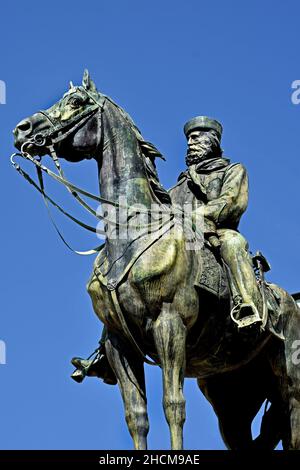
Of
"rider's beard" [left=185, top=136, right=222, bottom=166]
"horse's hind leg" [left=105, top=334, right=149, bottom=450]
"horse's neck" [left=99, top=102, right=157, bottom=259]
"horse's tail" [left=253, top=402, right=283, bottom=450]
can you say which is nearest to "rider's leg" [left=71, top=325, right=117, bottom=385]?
"horse's hind leg" [left=105, top=334, right=149, bottom=450]

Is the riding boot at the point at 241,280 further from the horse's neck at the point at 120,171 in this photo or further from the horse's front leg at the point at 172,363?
the horse's neck at the point at 120,171

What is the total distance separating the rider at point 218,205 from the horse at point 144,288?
0.84 ft

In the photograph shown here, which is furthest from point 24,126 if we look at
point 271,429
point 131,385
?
point 271,429

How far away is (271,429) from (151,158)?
360cm

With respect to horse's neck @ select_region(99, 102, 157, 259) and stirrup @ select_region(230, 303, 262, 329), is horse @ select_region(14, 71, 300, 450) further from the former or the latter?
stirrup @ select_region(230, 303, 262, 329)

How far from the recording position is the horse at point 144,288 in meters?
17.8

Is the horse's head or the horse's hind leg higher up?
the horse's head

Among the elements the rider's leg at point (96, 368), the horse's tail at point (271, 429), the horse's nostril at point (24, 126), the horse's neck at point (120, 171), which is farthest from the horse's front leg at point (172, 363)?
the horse's nostril at point (24, 126)

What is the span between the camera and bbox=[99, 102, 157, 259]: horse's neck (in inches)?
719

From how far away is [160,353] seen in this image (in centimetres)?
1777

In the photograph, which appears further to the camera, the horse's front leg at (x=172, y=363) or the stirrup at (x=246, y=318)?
the stirrup at (x=246, y=318)
